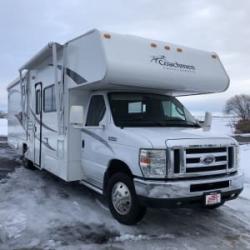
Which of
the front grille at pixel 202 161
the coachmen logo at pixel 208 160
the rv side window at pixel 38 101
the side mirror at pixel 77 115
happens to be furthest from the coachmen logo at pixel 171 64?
the rv side window at pixel 38 101

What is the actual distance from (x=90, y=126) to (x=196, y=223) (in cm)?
261

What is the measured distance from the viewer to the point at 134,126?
6.32 m

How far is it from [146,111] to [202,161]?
161 centimetres

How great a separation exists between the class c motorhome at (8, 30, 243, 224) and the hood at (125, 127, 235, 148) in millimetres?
16

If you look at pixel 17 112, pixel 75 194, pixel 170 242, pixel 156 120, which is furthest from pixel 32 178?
pixel 170 242

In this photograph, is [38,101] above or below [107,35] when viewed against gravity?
below

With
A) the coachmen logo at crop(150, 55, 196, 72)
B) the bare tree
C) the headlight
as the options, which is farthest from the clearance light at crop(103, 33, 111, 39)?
the bare tree

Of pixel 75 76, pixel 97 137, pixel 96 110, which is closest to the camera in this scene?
pixel 97 137

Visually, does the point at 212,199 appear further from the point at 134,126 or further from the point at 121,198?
the point at 134,126

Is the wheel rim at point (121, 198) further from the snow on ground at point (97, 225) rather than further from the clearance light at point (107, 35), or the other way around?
the clearance light at point (107, 35)

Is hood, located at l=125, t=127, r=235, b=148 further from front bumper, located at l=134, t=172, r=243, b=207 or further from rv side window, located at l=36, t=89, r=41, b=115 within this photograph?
rv side window, located at l=36, t=89, r=41, b=115

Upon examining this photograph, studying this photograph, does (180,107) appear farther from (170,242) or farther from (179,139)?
(170,242)

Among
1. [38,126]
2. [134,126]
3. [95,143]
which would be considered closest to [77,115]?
[95,143]

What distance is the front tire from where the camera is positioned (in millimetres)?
Answer: 5823
